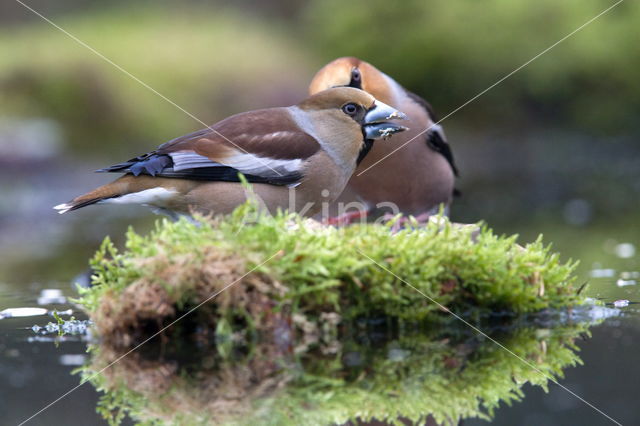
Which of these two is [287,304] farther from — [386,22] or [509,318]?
[386,22]

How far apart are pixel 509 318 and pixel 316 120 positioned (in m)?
2.18

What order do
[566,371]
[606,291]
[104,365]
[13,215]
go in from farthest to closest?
[13,215] < [606,291] < [104,365] < [566,371]

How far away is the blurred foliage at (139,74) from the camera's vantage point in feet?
55.0

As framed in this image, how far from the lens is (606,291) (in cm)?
536

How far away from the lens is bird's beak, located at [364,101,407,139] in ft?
19.0

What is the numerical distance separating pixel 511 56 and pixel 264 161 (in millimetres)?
14300

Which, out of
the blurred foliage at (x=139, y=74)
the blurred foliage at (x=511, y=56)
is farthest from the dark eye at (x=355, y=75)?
the blurred foliage at (x=511, y=56)

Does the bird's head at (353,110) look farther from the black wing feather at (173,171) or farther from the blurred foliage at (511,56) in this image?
the blurred foliage at (511,56)

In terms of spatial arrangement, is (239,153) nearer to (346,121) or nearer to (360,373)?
(346,121)

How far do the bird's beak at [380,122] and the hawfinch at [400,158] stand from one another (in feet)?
5.23

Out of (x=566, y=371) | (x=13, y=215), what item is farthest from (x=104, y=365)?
(x=13, y=215)

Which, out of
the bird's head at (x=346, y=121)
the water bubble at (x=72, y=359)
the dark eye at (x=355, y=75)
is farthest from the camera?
the dark eye at (x=355, y=75)

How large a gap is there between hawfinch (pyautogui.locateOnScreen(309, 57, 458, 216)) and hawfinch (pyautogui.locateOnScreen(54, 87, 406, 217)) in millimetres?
1566

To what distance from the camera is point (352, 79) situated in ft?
24.7
